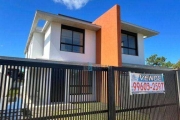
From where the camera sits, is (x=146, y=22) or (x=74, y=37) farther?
(x=146, y=22)

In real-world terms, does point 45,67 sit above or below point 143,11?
below

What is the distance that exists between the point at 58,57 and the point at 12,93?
8.26 metres

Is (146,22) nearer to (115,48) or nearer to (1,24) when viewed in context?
(115,48)

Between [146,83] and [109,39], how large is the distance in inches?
271

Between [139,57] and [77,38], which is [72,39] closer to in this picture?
[77,38]

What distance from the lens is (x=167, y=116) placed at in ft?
17.5

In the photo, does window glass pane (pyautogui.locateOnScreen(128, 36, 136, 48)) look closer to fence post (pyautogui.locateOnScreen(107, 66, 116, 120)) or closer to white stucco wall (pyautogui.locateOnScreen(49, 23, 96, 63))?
white stucco wall (pyautogui.locateOnScreen(49, 23, 96, 63))

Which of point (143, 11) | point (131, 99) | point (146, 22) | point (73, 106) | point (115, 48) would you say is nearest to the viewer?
point (73, 106)

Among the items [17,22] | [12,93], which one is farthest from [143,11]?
[12,93]

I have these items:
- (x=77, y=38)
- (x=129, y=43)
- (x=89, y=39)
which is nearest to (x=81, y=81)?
(x=77, y=38)

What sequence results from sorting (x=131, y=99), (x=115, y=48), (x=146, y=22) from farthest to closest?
(x=146, y=22)
(x=115, y=48)
(x=131, y=99)

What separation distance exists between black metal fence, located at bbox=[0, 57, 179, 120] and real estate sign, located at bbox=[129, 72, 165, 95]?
16cm

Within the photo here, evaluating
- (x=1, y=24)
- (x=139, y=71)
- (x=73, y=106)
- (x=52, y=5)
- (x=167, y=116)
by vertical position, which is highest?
(x=52, y=5)

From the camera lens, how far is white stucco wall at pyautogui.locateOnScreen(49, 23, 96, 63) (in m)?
11.2
